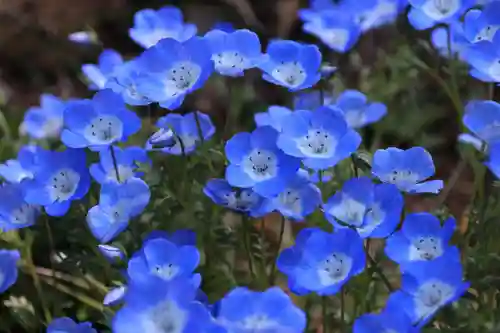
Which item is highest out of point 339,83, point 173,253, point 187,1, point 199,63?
point 199,63

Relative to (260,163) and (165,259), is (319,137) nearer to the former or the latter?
(260,163)

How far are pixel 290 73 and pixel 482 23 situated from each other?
0.24 m

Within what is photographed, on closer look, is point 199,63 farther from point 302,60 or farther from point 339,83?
point 339,83

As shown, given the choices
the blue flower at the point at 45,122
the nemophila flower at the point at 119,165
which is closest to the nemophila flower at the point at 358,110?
the nemophila flower at the point at 119,165

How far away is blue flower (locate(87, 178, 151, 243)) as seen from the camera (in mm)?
877

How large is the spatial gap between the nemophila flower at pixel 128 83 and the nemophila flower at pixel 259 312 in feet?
0.95

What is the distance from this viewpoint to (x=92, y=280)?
102 cm

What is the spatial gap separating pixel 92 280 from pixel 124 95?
242 millimetres

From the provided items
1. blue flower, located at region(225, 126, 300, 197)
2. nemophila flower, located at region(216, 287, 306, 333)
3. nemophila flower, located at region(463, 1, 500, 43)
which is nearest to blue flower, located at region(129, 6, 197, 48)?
blue flower, located at region(225, 126, 300, 197)

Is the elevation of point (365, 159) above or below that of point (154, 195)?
above

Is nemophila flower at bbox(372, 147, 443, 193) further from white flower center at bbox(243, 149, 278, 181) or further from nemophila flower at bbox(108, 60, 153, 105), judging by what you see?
nemophila flower at bbox(108, 60, 153, 105)

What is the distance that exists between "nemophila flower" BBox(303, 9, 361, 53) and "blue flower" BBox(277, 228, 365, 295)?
1.14 ft

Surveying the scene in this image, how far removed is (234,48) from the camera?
3.08 ft

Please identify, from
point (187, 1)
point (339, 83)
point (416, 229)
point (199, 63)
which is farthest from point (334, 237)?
point (187, 1)
